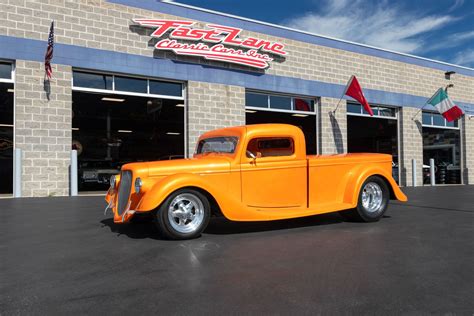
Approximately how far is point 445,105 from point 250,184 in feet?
55.6

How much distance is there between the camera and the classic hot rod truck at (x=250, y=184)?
5176 millimetres

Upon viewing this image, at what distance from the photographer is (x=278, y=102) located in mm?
15930

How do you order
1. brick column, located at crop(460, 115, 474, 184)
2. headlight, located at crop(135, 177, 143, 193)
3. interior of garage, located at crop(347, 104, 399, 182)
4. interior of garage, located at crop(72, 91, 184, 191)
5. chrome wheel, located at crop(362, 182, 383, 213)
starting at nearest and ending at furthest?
headlight, located at crop(135, 177, 143, 193)
chrome wheel, located at crop(362, 182, 383, 213)
interior of garage, located at crop(72, 91, 184, 191)
interior of garage, located at crop(347, 104, 399, 182)
brick column, located at crop(460, 115, 474, 184)

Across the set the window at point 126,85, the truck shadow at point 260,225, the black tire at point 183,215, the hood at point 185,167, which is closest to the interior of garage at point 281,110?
the window at point 126,85

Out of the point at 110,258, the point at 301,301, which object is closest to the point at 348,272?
the point at 301,301

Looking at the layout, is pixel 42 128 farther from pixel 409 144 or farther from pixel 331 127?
pixel 409 144

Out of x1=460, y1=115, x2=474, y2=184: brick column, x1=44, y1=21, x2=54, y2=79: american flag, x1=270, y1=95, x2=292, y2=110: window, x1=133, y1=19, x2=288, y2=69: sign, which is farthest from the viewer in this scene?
x1=460, y1=115, x2=474, y2=184: brick column

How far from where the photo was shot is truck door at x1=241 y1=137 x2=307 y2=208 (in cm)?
572

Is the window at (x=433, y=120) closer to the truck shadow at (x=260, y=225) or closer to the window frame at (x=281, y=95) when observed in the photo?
the window frame at (x=281, y=95)

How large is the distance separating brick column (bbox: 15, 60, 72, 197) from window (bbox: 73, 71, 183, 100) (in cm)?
51

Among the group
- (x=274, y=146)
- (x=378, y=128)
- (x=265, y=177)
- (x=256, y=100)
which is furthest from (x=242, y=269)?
(x=378, y=128)

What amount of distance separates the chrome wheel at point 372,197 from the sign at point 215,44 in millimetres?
8766

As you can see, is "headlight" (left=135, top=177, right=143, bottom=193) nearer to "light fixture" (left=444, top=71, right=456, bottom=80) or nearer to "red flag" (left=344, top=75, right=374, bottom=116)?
"red flag" (left=344, top=75, right=374, bottom=116)

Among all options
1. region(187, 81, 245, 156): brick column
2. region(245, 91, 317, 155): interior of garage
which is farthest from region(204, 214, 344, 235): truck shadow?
region(245, 91, 317, 155): interior of garage
